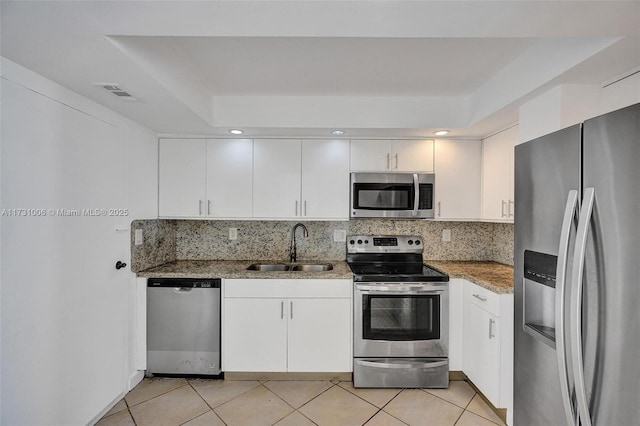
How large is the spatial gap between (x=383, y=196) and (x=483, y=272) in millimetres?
1035

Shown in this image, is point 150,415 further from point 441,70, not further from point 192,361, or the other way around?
point 441,70

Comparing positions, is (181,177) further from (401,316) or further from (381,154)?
(401,316)

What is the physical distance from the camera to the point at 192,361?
245 cm

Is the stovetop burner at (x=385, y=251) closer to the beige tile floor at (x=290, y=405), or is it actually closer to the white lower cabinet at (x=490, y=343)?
the white lower cabinet at (x=490, y=343)

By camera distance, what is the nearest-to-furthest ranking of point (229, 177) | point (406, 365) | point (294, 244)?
point (406, 365), point (229, 177), point (294, 244)

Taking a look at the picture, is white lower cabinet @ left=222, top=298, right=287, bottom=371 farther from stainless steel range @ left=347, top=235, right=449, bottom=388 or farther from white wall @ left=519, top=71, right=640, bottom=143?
white wall @ left=519, top=71, right=640, bottom=143

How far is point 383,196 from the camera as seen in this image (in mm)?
2707

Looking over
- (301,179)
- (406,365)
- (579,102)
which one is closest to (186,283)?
(301,179)

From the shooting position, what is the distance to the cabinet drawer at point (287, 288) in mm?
2434

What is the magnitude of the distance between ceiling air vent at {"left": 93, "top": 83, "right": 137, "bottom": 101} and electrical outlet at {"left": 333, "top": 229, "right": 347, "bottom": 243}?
2003 mm

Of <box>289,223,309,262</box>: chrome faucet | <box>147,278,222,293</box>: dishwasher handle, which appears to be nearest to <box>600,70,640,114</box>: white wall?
<box>289,223,309,262</box>: chrome faucet

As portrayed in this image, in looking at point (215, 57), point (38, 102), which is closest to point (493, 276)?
point (215, 57)

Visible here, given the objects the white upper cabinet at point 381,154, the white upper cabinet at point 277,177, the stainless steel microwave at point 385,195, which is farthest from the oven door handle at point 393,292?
the white upper cabinet at point 381,154

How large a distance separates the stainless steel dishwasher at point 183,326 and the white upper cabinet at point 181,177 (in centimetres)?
67
